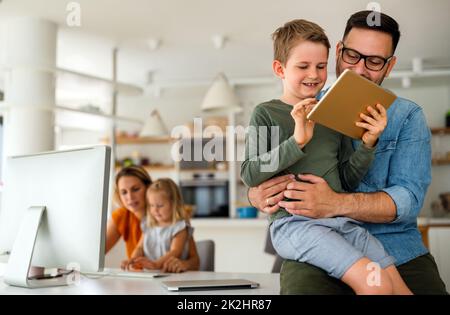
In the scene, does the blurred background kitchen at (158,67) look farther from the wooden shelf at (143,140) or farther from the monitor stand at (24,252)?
the wooden shelf at (143,140)

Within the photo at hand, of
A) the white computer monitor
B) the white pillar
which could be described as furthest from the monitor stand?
the white pillar

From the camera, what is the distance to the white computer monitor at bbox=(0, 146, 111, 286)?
1.29 meters

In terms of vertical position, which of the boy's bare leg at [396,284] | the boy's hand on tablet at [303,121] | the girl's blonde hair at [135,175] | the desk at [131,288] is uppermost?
the boy's hand on tablet at [303,121]

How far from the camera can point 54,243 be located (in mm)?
1363

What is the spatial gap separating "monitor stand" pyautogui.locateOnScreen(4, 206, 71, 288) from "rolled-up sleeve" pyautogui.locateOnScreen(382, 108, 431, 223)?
883mm

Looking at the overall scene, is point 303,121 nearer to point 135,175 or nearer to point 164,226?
point 164,226

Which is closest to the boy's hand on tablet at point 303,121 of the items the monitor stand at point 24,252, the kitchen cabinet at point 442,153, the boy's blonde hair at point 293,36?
the boy's blonde hair at point 293,36

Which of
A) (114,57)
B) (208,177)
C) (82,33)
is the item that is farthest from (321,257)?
(208,177)

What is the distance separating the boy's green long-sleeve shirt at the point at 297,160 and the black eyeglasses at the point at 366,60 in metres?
0.15

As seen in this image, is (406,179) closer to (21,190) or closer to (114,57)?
(21,190)

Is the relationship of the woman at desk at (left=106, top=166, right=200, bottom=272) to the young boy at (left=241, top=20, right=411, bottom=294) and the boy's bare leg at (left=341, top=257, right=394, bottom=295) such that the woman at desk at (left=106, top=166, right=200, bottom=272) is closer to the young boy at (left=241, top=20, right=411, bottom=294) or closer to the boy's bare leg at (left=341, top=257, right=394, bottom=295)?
the young boy at (left=241, top=20, right=411, bottom=294)

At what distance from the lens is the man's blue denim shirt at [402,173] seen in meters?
1.04

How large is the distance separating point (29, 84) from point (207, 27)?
1.30 meters

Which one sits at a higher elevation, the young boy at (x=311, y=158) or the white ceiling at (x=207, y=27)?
the white ceiling at (x=207, y=27)
